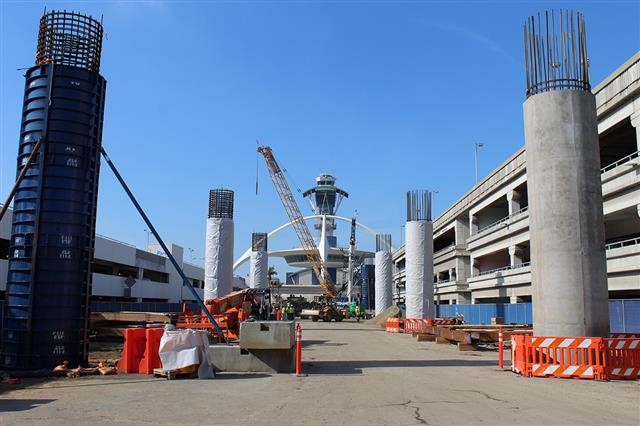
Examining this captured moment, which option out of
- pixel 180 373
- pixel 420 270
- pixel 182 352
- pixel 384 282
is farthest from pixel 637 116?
pixel 384 282

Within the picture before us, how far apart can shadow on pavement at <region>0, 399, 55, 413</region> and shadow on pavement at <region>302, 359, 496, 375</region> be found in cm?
683

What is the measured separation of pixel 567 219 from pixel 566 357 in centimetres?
377

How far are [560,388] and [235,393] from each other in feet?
24.4

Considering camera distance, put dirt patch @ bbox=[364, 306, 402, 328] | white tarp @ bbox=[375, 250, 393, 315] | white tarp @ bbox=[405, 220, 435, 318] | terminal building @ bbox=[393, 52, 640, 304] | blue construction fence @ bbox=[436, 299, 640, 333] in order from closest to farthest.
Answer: blue construction fence @ bbox=[436, 299, 640, 333]
terminal building @ bbox=[393, 52, 640, 304]
white tarp @ bbox=[405, 220, 435, 318]
dirt patch @ bbox=[364, 306, 402, 328]
white tarp @ bbox=[375, 250, 393, 315]

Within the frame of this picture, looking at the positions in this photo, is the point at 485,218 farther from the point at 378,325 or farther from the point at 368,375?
the point at 368,375

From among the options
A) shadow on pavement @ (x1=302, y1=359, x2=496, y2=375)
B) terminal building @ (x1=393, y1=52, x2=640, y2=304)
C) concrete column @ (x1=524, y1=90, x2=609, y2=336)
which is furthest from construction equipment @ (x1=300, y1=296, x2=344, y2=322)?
concrete column @ (x1=524, y1=90, x2=609, y2=336)

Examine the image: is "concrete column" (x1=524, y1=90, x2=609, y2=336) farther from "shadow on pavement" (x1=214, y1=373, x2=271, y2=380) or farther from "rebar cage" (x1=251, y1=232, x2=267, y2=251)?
"rebar cage" (x1=251, y1=232, x2=267, y2=251)

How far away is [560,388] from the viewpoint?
41.6ft

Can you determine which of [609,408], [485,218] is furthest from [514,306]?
[609,408]

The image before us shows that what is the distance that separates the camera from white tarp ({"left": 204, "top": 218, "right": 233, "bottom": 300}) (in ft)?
113

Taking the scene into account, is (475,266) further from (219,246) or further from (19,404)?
(19,404)

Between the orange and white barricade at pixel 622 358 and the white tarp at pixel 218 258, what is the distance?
24360 mm

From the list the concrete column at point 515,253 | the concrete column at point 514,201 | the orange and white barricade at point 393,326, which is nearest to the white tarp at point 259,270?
the orange and white barricade at point 393,326

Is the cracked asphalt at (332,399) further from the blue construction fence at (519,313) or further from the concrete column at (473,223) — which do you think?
the concrete column at (473,223)
